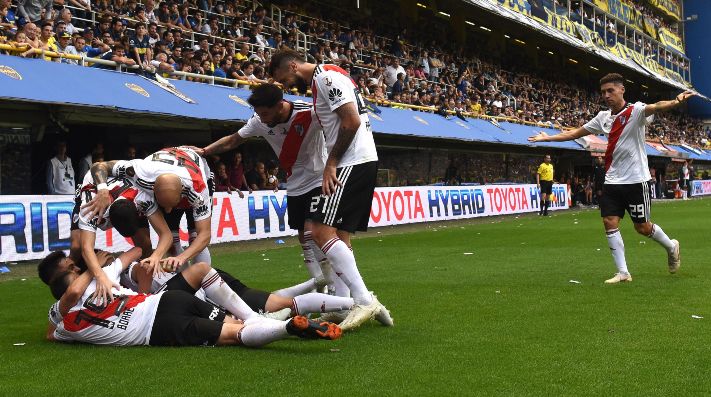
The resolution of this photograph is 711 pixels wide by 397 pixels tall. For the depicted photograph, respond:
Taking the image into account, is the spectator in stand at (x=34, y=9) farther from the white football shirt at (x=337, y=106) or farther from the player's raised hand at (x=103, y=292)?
the player's raised hand at (x=103, y=292)

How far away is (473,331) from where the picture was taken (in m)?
6.07

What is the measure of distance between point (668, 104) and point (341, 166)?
13.6 feet

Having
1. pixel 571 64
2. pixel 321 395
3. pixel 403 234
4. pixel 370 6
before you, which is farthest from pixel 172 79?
pixel 571 64

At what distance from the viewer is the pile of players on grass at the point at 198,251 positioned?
18.6 ft

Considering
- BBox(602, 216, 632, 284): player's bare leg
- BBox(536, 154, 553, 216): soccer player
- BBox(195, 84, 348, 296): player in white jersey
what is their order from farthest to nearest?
BBox(536, 154, 553, 216): soccer player → BBox(602, 216, 632, 284): player's bare leg → BBox(195, 84, 348, 296): player in white jersey

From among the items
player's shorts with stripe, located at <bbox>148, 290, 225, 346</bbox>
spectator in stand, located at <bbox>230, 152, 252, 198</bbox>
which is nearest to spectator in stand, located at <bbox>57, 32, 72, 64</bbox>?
spectator in stand, located at <bbox>230, 152, 252, 198</bbox>

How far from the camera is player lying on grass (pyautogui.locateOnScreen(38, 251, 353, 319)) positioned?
5.89m

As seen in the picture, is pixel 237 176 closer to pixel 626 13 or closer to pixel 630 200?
pixel 630 200

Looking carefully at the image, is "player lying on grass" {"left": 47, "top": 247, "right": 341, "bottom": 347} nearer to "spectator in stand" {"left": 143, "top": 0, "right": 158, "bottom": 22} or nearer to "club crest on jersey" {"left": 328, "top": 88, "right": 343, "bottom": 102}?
"club crest on jersey" {"left": 328, "top": 88, "right": 343, "bottom": 102}

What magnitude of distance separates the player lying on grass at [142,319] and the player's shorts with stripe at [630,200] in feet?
16.8

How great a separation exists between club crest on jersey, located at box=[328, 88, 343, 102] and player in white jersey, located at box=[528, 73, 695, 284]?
3862 mm

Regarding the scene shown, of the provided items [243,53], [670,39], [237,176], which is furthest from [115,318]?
[670,39]

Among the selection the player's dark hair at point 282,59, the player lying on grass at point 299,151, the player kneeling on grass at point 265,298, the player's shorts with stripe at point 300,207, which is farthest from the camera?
the player's shorts with stripe at point 300,207

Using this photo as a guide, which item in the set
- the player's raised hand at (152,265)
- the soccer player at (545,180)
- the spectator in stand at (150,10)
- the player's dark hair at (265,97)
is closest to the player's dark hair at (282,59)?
the player's dark hair at (265,97)
